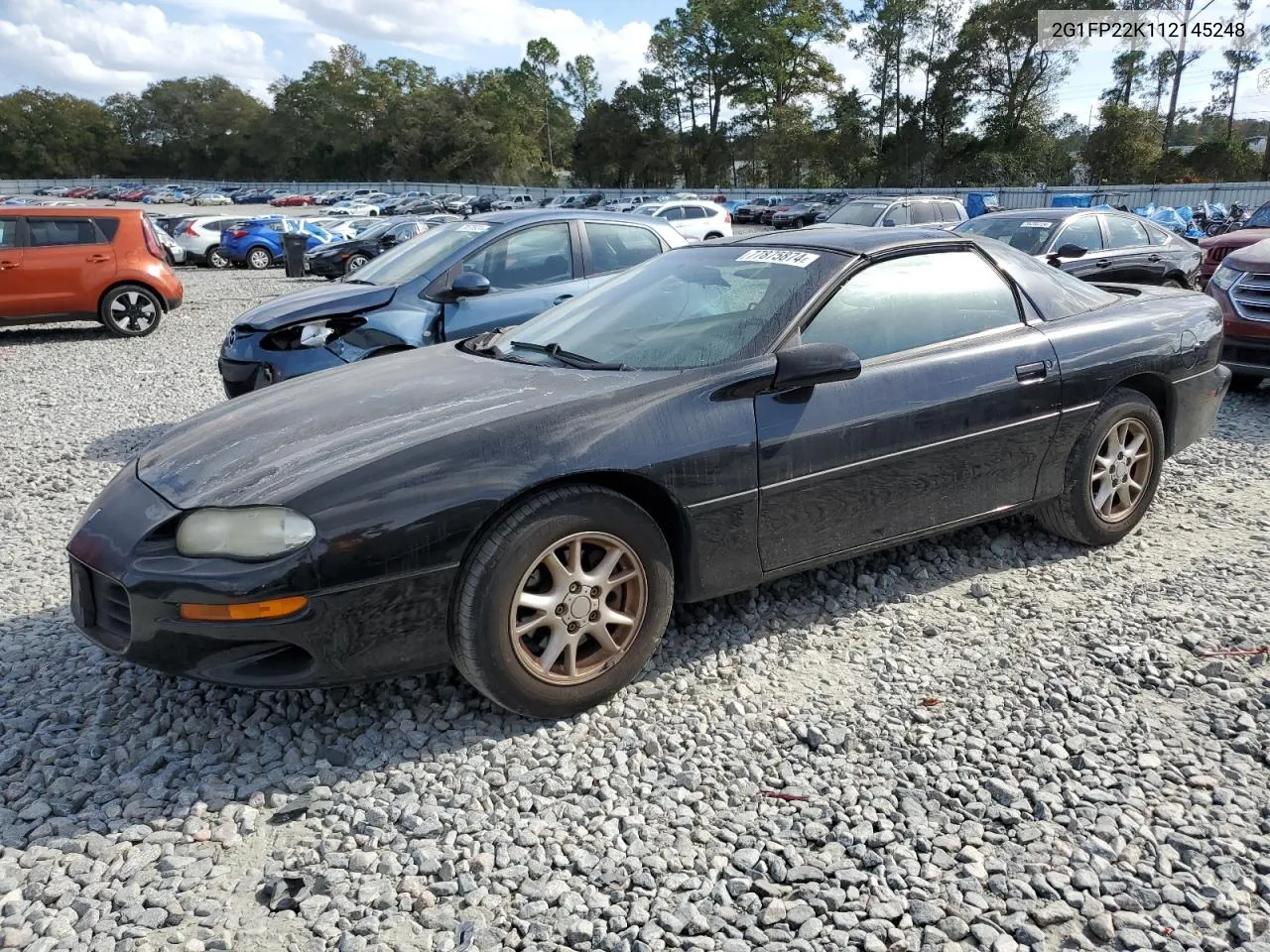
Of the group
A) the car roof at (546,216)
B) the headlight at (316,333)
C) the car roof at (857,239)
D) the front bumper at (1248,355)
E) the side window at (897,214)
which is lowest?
the front bumper at (1248,355)

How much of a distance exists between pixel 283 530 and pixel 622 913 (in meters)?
1.37

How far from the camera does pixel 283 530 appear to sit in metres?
2.71

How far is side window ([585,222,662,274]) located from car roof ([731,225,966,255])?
2.85 m

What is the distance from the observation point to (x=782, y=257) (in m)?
3.86

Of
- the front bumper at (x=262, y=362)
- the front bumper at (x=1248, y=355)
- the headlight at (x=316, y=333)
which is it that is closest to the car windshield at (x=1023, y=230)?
the front bumper at (x=1248, y=355)

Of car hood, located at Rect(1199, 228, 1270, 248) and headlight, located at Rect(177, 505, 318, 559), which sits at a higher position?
car hood, located at Rect(1199, 228, 1270, 248)

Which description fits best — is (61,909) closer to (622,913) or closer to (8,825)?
(8,825)

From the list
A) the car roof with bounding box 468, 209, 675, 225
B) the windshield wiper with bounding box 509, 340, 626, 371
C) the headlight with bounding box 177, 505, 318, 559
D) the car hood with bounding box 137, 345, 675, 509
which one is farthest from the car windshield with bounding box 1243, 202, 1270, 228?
the headlight with bounding box 177, 505, 318, 559

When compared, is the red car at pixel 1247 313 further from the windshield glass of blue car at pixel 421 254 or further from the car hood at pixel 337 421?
the car hood at pixel 337 421

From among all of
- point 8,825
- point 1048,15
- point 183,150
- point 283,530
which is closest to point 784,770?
point 283,530

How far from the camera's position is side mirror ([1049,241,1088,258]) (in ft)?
33.0

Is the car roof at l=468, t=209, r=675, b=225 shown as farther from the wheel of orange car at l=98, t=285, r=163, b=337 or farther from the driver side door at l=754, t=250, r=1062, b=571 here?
the wheel of orange car at l=98, t=285, r=163, b=337

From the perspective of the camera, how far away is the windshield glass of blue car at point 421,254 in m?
6.84

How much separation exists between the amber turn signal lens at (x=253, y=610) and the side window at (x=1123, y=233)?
10654 millimetres
